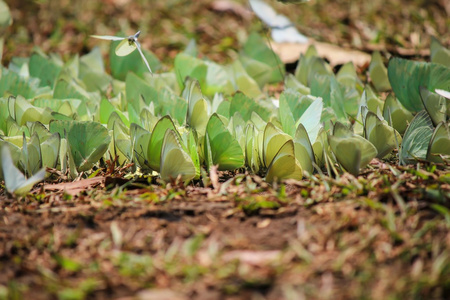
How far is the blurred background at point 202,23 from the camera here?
10.8 feet

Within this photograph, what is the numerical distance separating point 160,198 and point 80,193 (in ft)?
0.81

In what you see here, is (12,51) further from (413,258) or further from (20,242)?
(413,258)

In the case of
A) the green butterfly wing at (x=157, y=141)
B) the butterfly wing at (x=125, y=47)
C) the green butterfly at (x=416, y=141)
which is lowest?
the green butterfly at (x=416, y=141)

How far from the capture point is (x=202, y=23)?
3.75 meters

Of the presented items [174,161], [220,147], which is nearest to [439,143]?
[220,147]

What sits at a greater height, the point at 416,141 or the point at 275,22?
the point at 275,22

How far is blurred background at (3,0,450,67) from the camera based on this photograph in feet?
10.8

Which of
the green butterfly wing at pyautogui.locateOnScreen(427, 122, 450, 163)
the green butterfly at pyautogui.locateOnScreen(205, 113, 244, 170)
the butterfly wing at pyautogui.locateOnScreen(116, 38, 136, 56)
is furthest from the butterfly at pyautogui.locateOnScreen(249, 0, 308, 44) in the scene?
the green butterfly wing at pyautogui.locateOnScreen(427, 122, 450, 163)

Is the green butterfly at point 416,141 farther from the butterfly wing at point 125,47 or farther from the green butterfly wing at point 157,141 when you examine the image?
the butterfly wing at point 125,47

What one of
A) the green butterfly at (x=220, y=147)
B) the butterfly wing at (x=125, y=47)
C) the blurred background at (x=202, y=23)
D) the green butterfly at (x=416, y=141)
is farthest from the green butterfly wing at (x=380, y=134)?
the blurred background at (x=202, y=23)

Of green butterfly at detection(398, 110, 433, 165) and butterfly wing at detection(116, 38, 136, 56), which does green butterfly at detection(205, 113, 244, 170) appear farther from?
green butterfly at detection(398, 110, 433, 165)

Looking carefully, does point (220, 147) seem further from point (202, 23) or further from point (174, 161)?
point (202, 23)

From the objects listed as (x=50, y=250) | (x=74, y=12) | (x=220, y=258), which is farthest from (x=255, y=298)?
(x=74, y=12)

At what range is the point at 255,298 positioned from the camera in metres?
0.85
